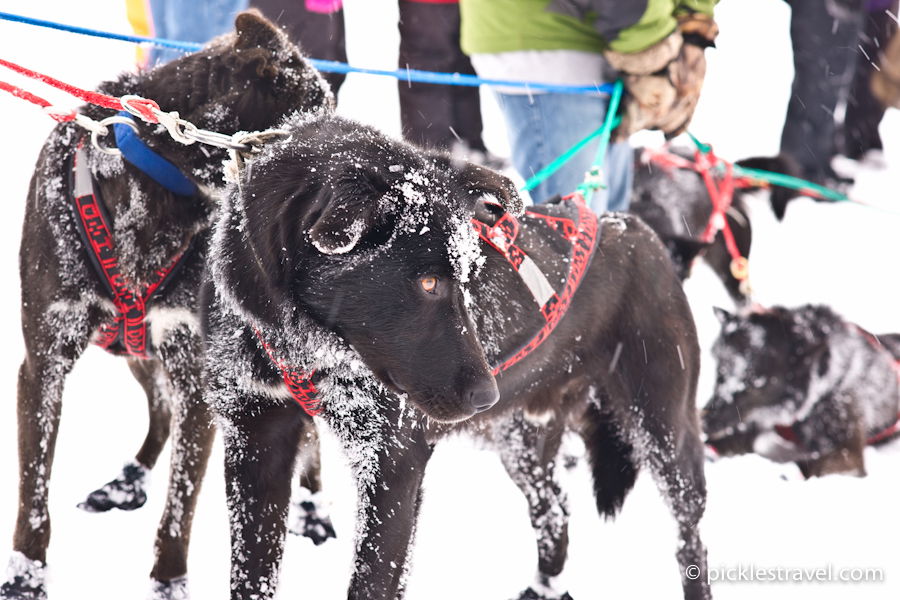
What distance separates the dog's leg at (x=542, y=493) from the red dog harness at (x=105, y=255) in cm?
127

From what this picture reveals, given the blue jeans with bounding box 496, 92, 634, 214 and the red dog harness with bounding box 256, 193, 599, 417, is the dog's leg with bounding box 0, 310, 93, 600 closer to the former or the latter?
the red dog harness with bounding box 256, 193, 599, 417

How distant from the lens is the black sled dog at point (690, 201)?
546cm

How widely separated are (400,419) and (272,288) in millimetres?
442

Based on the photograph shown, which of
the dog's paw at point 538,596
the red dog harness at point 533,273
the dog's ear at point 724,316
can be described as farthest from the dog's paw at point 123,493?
the dog's ear at point 724,316

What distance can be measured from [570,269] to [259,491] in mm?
1070

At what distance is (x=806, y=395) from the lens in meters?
4.73

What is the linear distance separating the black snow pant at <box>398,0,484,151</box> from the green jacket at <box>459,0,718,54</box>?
1.14 metres

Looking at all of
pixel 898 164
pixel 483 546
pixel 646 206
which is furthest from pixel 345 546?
pixel 898 164

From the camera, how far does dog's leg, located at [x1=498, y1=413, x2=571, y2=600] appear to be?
336cm

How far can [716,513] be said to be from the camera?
4121 millimetres

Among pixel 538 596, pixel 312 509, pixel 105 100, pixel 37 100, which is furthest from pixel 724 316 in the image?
pixel 37 100

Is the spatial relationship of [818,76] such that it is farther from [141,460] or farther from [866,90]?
[141,460]

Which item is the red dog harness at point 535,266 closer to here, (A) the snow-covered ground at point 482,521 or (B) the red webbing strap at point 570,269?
(B) the red webbing strap at point 570,269

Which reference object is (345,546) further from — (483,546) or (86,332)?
(86,332)
